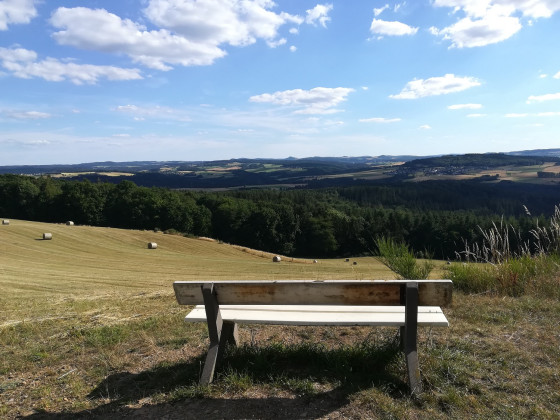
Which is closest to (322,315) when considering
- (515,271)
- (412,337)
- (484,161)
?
(412,337)

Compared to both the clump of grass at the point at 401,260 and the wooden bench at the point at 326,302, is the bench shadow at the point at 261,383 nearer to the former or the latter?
the wooden bench at the point at 326,302

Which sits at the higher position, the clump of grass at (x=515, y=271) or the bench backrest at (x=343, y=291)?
the bench backrest at (x=343, y=291)

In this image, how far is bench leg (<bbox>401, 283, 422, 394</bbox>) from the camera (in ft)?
10.6

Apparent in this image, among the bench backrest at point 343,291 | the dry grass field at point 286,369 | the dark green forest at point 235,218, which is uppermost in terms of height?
the bench backrest at point 343,291

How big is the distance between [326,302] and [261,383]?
94cm

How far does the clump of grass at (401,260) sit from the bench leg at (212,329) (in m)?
3.59

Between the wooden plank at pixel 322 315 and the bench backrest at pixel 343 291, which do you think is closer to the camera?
the bench backrest at pixel 343 291

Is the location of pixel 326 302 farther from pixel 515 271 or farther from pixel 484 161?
pixel 484 161

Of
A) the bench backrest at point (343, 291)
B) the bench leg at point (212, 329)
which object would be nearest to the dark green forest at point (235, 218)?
the bench leg at point (212, 329)

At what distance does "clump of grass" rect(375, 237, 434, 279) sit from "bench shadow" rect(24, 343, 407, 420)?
8.57 feet

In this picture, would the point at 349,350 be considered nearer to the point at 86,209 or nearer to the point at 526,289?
the point at 526,289

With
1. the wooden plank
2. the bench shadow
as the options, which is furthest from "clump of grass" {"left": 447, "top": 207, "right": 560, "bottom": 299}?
the bench shadow

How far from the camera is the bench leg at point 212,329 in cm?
351

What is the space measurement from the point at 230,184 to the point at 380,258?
158512 millimetres
